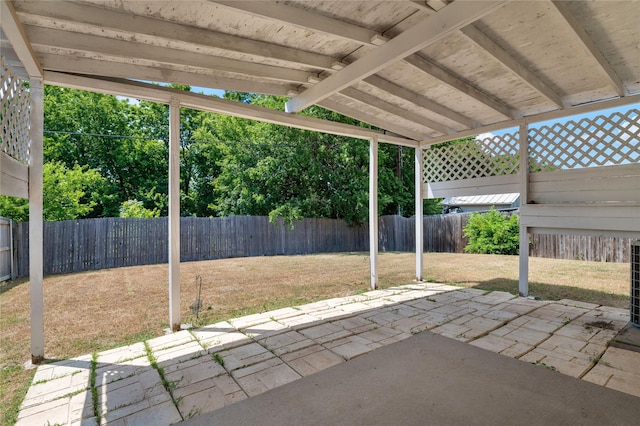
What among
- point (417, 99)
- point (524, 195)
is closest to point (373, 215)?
point (417, 99)

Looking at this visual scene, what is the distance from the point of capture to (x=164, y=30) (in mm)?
2137

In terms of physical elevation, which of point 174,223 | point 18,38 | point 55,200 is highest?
point 18,38

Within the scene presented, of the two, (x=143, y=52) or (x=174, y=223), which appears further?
(x=174, y=223)

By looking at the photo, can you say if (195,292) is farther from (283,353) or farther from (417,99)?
(417,99)

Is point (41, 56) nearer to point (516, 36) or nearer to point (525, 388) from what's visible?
point (516, 36)

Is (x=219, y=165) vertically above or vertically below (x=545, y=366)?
above

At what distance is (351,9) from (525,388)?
262 cm

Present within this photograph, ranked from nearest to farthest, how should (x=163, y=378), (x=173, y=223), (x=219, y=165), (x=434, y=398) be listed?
(x=434, y=398) < (x=163, y=378) < (x=173, y=223) < (x=219, y=165)

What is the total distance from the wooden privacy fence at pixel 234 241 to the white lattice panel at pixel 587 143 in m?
5.49

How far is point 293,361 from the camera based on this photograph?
7.52ft

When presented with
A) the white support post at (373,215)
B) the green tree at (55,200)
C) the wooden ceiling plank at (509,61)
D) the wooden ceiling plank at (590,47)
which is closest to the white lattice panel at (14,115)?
the wooden ceiling plank at (509,61)

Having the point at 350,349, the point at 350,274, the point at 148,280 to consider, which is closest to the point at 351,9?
the point at 350,349

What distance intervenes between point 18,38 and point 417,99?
11.3 ft

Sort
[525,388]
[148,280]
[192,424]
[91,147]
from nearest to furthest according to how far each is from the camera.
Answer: [192,424] < [525,388] < [148,280] < [91,147]
